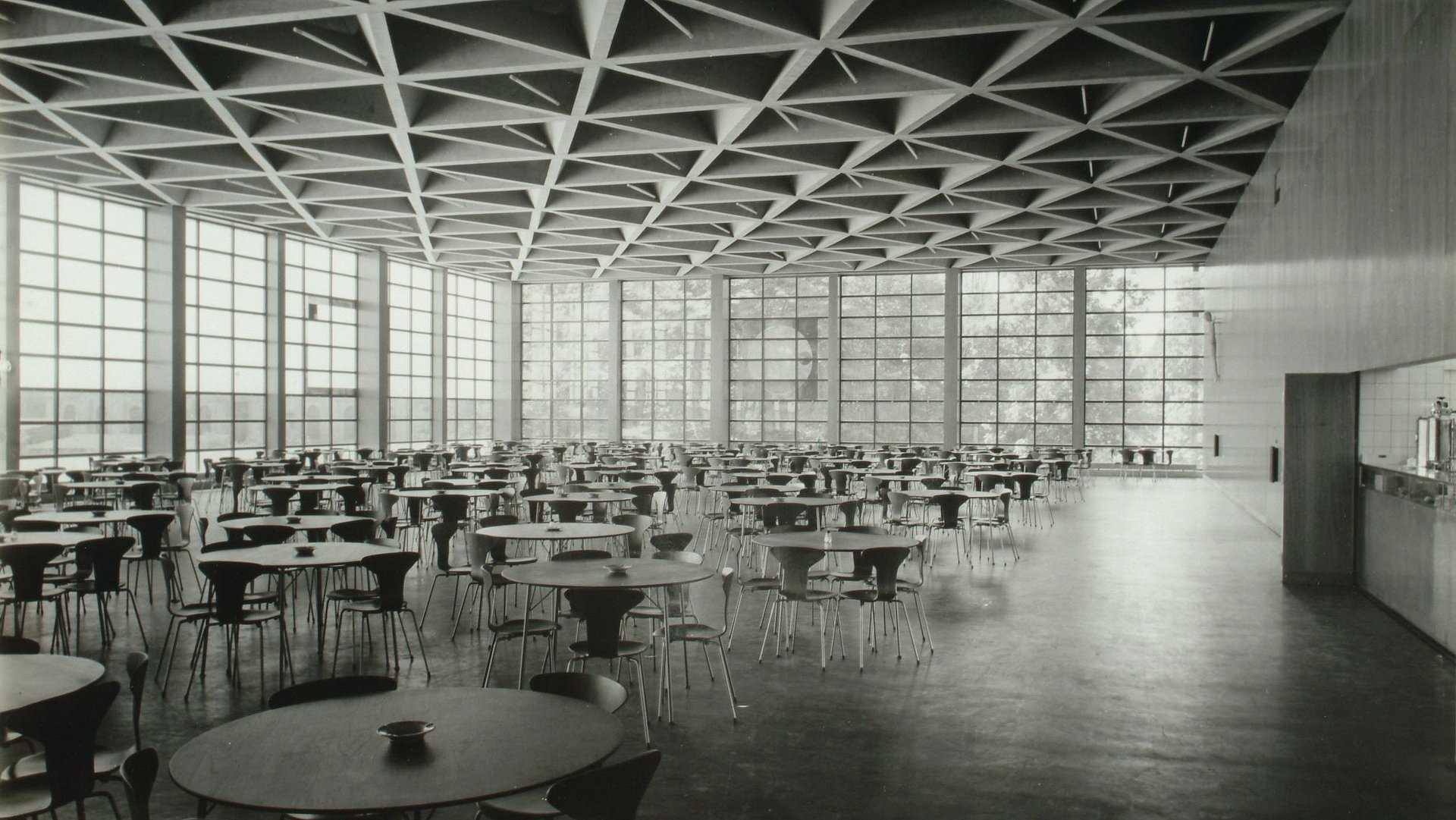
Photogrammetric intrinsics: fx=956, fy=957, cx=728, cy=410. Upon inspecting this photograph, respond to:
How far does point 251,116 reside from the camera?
48.6 feet

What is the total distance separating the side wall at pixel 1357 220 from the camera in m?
6.59

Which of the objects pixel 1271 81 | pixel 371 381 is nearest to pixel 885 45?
pixel 1271 81

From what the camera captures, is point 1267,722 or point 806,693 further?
point 806,693

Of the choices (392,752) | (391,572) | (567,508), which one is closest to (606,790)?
(392,752)

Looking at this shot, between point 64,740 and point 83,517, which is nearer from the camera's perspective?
point 64,740

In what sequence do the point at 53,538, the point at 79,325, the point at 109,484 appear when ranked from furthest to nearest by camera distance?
the point at 79,325 < the point at 109,484 < the point at 53,538

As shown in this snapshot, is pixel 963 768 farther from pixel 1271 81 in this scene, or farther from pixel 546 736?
pixel 1271 81

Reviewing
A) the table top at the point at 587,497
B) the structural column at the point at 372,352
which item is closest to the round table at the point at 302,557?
the table top at the point at 587,497

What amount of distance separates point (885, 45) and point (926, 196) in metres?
7.78

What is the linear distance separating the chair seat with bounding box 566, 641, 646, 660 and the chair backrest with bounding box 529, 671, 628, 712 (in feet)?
6.61

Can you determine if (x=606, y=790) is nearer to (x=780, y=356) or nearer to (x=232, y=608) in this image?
(x=232, y=608)

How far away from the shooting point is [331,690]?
3465 millimetres

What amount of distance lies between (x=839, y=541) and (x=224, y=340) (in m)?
18.3

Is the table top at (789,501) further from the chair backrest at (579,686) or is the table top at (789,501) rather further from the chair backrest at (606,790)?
the chair backrest at (606,790)
